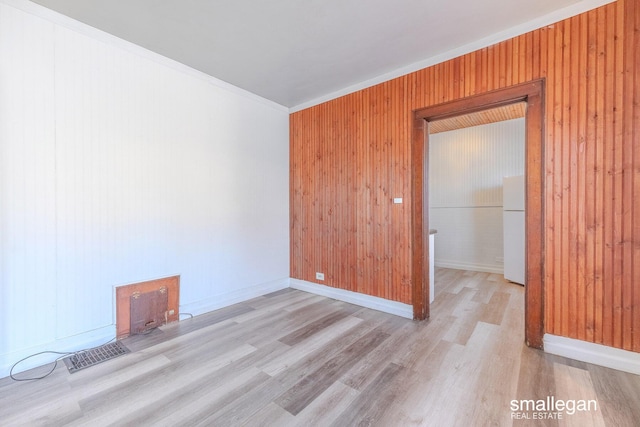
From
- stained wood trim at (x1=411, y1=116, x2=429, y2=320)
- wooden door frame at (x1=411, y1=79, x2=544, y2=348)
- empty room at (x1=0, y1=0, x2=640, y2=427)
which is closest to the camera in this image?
empty room at (x1=0, y1=0, x2=640, y2=427)

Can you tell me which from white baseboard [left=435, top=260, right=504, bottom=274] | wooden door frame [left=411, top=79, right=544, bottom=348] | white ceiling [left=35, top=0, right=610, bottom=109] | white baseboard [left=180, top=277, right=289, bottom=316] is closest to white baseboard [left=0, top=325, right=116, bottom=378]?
white baseboard [left=180, top=277, right=289, bottom=316]

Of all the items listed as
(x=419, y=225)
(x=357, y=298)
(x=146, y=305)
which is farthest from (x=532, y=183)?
(x=146, y=305)

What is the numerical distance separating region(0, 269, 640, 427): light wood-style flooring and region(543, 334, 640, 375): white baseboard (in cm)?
8

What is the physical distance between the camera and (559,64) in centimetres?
222

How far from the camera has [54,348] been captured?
7.18 feet

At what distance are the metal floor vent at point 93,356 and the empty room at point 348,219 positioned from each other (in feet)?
0.07

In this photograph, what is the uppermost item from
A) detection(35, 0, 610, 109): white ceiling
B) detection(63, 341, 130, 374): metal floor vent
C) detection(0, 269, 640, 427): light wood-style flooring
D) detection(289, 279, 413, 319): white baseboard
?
detection(35, 0, 610, 109): white ceiling

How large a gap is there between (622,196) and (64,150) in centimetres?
456

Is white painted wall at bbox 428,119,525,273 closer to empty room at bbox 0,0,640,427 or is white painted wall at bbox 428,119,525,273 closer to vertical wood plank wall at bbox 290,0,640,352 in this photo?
empty room at bbox 0,0,640,427

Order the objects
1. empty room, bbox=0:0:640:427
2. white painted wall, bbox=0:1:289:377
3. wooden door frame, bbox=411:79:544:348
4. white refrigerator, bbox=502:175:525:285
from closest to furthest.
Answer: empty room, bbox=0:0:640:427
white painted wall, bbox=0:1:289:377
wooden door frame, bbox=411:79:544:348
white refrigerator, bbox=502:175:525:285

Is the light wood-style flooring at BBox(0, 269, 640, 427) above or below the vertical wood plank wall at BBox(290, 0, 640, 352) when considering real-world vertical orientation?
below

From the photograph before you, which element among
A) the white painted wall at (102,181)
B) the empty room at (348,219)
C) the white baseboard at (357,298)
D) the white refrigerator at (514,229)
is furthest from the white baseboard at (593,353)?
the white painted wall at (102,181)

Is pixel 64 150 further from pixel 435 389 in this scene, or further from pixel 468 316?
pixel 468 316

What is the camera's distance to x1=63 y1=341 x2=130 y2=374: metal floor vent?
2.11 metres
